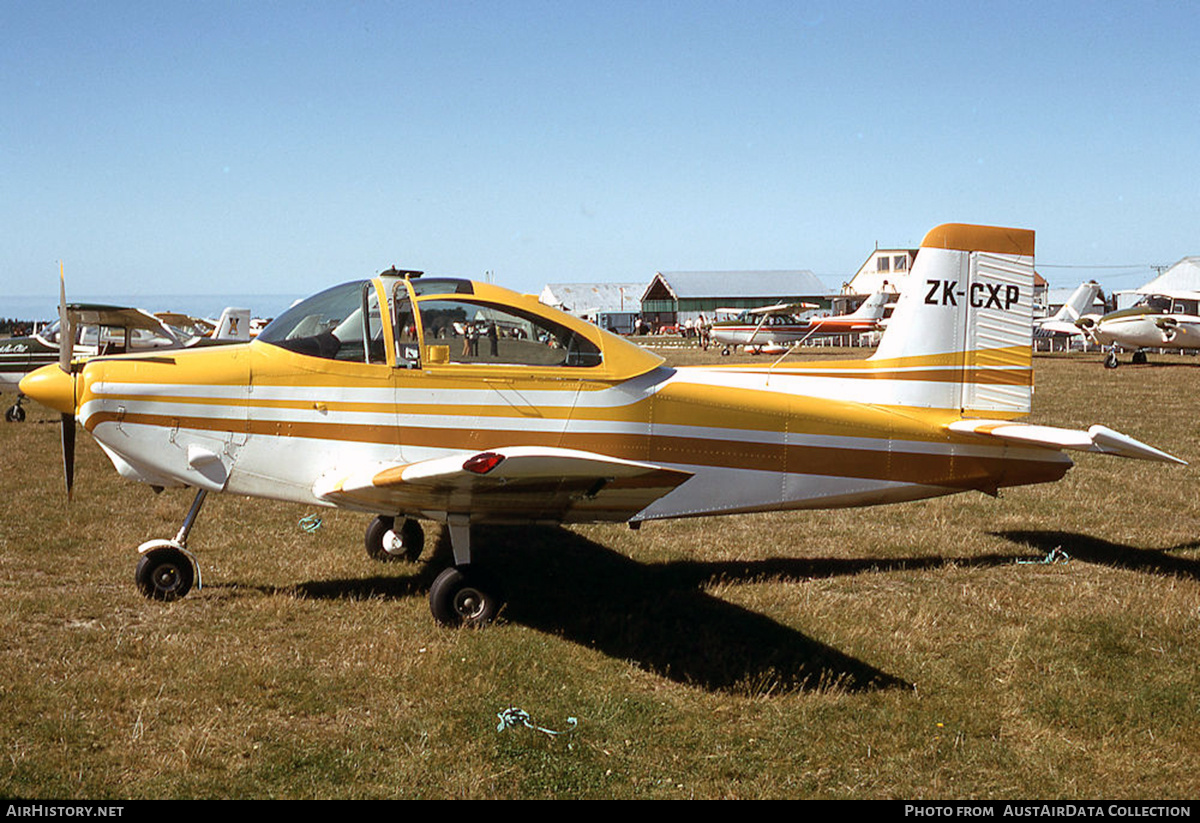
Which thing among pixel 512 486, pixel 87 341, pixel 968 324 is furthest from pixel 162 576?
pixel 87 341

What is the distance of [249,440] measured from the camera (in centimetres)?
664

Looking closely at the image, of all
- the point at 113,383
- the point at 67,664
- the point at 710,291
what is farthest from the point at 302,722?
the point at 710,291

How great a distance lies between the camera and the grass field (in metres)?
4.54

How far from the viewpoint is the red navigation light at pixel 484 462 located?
516 cm

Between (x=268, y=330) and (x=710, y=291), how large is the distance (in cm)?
8274

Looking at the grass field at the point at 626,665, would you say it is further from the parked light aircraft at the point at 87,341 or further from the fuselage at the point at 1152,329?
the fuselage at the point at 1152,329

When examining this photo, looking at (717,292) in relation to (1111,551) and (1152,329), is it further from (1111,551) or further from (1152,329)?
(1111,551)

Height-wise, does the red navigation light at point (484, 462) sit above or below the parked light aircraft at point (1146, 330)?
below

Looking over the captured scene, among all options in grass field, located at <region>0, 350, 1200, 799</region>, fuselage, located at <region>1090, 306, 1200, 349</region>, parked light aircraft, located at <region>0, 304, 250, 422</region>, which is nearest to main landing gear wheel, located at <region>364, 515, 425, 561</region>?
grass field, located at <region>0, 350, 1200, 799</region>

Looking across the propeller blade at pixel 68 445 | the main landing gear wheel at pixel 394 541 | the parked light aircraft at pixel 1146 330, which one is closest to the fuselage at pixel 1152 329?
the parked light aircraft at pixel 1146 330

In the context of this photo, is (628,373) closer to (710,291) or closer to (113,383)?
(113,383)

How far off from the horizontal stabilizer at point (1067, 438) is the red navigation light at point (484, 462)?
3.93 m

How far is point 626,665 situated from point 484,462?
1.76 meters

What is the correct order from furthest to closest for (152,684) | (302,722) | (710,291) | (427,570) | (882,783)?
(710,291)
(427,570)
(152,684)
(302,722)
(882,783)
